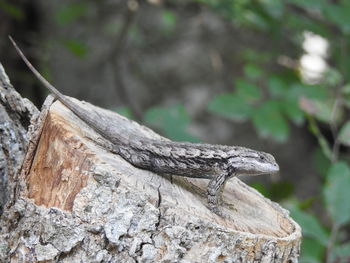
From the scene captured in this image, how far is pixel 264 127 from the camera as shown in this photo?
20.8 feet

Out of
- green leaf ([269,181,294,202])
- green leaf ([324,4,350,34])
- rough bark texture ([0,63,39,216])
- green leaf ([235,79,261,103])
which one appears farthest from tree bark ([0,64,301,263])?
green leaf ([269,181,294,202])

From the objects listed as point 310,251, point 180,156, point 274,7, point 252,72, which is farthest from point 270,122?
point 180,156

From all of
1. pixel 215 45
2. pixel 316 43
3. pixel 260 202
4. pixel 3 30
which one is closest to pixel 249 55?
pixel 215 45

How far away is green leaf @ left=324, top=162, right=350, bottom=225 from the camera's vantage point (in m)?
5.30

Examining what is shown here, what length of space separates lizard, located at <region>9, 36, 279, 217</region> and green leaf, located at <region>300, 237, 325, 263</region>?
1881 mm

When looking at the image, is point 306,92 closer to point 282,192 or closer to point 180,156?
point 282,192

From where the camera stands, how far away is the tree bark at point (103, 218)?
11.2 ft

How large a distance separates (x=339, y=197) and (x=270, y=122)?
129 cm

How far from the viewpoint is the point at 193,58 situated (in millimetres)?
10148

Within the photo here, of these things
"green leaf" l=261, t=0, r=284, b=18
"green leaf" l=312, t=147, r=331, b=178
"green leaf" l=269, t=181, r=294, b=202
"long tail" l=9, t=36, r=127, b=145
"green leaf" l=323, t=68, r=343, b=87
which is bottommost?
"long tail" l=9, t=36, r=127, b=145

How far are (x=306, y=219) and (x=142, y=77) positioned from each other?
5165 millimetres

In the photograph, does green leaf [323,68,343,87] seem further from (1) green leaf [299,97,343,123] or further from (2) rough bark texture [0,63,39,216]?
(2) rough bark texture [0,63,39,216]

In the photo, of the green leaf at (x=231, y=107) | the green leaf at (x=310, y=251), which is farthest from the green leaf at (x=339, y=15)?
the green leaf at (x=310, y=251)

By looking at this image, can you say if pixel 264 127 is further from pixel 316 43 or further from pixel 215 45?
pixel 316 43
